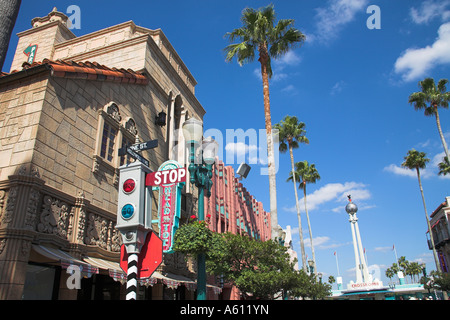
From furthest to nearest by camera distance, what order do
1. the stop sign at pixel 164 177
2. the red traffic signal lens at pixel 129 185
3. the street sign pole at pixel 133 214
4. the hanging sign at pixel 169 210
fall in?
the hanging sign at pixel 169 210 < the stop sign at pixel 164 177 < the red traffic signal lens at pixel 129 185 < the street sign pole at pixel 133 214

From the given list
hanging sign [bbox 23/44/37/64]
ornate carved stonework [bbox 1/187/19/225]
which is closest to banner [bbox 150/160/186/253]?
ornate carved stonework [bbox 1/187/19/225]

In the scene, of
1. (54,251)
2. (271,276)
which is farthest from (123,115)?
(271,276)

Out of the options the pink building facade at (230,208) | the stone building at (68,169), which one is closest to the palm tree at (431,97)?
the pink building facade at (230,208)

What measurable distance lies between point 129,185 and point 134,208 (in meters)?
0.73

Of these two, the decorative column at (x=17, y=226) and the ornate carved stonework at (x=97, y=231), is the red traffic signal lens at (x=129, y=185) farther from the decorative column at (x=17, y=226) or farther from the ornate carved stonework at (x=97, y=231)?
the ornate carved stonework at (x=97, y=231)

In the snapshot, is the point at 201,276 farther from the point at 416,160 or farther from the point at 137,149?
the point at 416,160

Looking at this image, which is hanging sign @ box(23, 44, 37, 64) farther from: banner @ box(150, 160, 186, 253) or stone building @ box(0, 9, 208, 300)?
banner @ box(150, 160, 186, 253)

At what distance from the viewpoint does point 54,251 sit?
371 inches

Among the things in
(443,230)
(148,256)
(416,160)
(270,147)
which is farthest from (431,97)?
(148,256)

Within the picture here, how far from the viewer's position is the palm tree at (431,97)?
33.0 m

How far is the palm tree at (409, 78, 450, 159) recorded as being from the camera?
33.0 metres

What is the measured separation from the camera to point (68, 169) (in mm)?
11133

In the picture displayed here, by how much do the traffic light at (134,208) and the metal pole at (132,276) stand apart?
141mm
